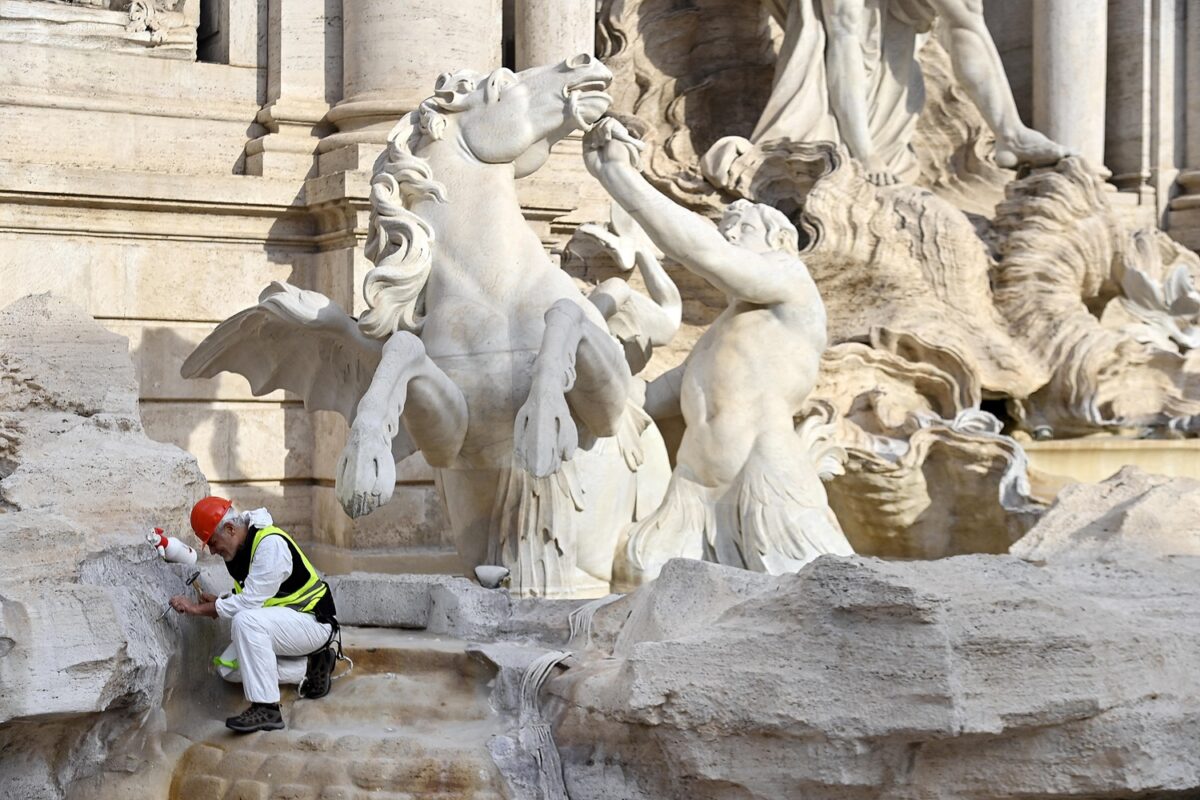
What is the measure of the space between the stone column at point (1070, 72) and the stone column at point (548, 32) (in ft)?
13.0

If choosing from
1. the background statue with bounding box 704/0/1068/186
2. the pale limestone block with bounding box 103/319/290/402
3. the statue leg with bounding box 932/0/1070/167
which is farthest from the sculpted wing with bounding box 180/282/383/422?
the statue leg with bounding box 932/0/1070/167

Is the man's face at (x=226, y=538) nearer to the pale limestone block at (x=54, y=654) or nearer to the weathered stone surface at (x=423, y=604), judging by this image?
the pale limestone block at (x=54, y=654)

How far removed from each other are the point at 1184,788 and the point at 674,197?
6108 millimetres

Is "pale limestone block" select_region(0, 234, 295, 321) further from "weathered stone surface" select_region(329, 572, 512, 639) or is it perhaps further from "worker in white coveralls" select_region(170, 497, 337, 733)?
"worker in white coveralls" select_region(170, 497, 337, 733)

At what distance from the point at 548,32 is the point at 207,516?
15.5 feet

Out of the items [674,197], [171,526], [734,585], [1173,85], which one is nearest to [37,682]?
[171,526]

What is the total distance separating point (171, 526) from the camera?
4.82 m

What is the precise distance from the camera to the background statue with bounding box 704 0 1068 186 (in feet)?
32.9

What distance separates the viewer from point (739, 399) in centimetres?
593

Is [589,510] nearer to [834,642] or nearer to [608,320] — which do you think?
[608,320]

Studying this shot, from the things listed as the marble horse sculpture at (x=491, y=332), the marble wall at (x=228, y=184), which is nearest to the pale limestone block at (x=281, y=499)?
the marble wall at (x=228, y=184)

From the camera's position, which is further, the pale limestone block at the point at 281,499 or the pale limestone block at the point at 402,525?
the pale limestone block at the point at 281,499

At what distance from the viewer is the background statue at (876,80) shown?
10.0 meters

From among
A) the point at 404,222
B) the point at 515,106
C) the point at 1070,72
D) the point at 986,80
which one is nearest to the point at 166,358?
the point at 404,222
